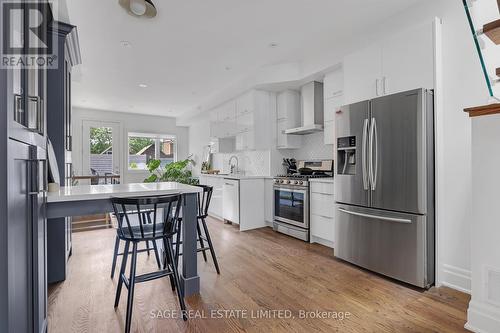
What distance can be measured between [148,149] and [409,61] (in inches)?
291

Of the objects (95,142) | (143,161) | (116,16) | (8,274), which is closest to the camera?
(8,274)

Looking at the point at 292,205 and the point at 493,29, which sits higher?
the point at 493,29

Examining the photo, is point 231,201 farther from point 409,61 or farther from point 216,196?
point 409,61

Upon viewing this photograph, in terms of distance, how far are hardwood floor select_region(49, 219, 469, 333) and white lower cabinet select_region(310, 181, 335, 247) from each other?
0.40 m

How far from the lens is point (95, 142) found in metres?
7.41

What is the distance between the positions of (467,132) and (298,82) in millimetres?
2457

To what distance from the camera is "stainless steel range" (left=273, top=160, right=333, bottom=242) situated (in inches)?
150

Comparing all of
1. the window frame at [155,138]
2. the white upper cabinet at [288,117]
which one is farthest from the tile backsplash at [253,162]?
the window frame at [155,138]

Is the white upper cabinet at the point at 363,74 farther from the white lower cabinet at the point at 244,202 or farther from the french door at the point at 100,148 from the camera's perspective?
the french door at the point at 100,148

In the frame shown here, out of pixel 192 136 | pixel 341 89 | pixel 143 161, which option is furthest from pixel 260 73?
pixel 143 161

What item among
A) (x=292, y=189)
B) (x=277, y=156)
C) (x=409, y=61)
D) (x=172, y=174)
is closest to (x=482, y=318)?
(x=409, y=61)

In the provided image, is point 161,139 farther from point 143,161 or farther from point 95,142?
point 95,142

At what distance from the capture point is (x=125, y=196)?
199cm

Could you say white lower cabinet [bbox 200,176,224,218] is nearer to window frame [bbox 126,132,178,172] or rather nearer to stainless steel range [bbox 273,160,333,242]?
stainless steel range [bbox 273,160,333,242]
